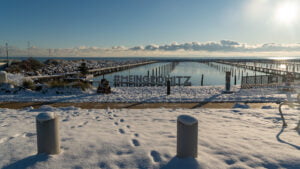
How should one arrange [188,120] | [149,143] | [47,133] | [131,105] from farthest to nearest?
[131,105] → [149,143] → [47,133] → [188,120]

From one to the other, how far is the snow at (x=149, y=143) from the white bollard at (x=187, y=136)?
0.13 meters

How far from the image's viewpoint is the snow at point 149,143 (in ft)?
10.7

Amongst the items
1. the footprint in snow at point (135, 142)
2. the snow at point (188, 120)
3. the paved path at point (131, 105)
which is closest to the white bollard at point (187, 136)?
the snow at point (188, 120)

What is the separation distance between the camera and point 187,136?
10.6 feet

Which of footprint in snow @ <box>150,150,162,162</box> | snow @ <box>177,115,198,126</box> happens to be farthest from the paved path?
snow @ <box>177,115,198,126</box>

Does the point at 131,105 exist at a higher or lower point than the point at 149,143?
lower

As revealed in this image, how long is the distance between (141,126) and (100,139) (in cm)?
147

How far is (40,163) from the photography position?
3199 millimetres

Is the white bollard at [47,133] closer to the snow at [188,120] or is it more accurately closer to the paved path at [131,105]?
the snow at [188,120]

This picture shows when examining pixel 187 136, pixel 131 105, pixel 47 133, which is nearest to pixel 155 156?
pixel 187 136

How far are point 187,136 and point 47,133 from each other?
2.34m

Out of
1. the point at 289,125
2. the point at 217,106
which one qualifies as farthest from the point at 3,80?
the point at 289,125

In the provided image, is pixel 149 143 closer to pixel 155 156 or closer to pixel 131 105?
pixel 155 156

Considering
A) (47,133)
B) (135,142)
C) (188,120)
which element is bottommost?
(135,142)
